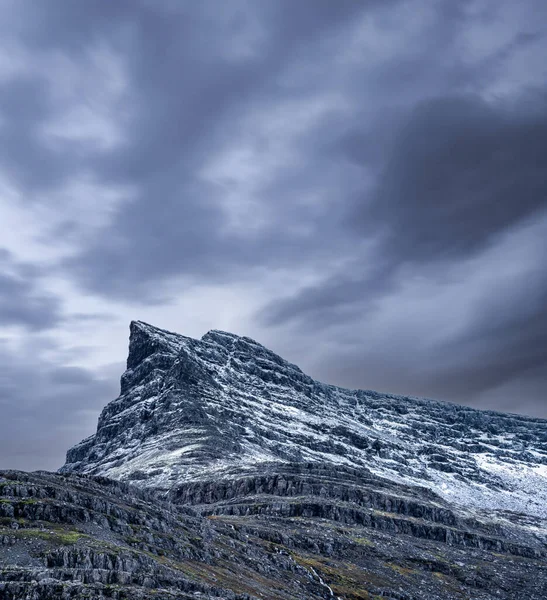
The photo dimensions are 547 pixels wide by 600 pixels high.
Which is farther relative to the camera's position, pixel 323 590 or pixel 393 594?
pixel 393 594

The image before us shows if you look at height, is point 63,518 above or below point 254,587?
above

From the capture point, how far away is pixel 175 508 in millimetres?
162750

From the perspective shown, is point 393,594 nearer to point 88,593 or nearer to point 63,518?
point 63,518

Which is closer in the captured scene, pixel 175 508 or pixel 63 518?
pixel 63 518

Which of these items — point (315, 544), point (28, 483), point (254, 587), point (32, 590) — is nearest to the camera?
point (32, 590)

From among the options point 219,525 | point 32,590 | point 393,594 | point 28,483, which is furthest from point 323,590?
point 32,590

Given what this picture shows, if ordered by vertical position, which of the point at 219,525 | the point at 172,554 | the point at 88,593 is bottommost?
the point at 88,593

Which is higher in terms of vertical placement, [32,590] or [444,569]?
[444,569]

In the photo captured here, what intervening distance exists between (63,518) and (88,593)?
3513 cm

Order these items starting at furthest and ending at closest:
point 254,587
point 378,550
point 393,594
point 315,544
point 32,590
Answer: point 378,550, point 315,544, point 393,594, point 254,587, point 32,590

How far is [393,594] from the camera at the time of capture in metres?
150

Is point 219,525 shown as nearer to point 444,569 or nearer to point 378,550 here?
point 378,550

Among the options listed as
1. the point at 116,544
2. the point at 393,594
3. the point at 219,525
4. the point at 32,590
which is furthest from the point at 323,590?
the point at 32,590

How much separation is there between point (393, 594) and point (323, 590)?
73.1ft
